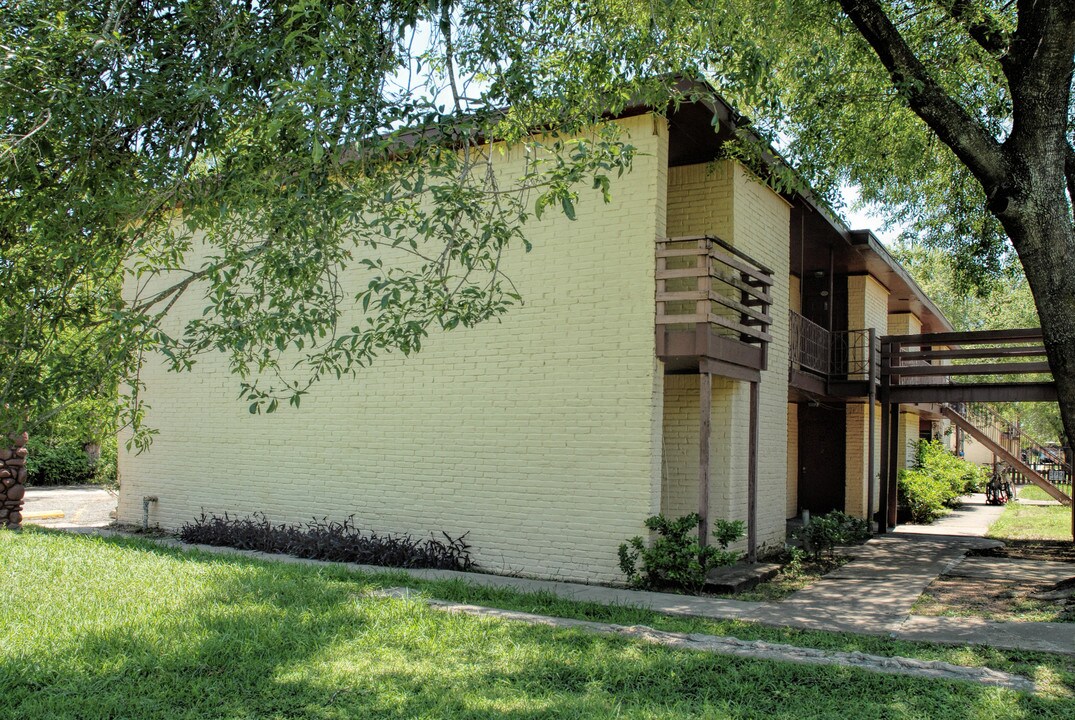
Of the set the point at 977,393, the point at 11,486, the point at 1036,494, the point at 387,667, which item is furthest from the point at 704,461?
the point at 1036,494

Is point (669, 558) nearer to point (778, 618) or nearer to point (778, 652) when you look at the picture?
point (778, 618)

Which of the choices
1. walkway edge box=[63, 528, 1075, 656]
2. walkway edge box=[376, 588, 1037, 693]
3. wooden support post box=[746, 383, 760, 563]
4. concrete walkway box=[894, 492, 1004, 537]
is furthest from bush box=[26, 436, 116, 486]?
concrete walkway box=[894, 492, 1004, 537]

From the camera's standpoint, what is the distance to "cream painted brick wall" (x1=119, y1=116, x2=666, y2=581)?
385 inches

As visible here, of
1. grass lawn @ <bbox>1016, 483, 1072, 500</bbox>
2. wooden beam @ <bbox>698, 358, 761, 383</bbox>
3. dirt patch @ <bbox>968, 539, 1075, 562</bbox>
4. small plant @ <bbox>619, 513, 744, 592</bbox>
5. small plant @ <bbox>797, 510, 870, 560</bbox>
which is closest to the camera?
small plant @ <bbox>619, 513, 744, 592</bbox>

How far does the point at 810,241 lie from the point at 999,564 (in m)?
6.33

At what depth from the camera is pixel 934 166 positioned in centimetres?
1329

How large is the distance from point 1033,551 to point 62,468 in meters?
23.5

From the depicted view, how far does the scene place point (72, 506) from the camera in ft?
60.3

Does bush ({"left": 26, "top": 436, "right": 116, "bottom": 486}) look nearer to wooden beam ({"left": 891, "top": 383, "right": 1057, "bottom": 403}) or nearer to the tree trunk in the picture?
wooden beam ({"left": 891, "top": 383, "right": 1057, "bottom": 403})

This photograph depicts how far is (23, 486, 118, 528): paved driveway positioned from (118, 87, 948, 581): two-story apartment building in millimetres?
1905

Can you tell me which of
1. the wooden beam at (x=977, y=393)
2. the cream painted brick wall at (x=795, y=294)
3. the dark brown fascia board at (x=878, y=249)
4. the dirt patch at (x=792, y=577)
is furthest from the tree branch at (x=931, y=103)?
the cream painted brick wall at (x=795, y=294)

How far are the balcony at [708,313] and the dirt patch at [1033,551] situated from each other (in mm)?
5759

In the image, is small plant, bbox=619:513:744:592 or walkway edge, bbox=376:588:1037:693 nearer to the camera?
walkway edge, bbox=376:588:1037:693

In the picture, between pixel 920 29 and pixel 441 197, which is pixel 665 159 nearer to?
pixel 920 29
